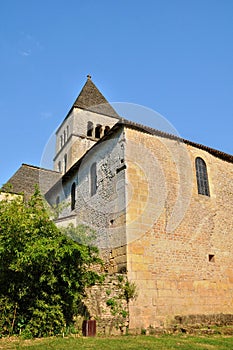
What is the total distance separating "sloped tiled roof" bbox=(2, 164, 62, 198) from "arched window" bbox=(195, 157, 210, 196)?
399 inches

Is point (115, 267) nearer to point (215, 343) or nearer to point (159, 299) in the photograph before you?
point (159, 299)

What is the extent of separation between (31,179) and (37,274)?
42.8 ft

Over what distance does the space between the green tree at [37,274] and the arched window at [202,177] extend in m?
5.97

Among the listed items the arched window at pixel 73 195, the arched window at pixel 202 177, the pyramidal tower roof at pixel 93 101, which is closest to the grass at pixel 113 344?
the arched window at pixel 202 177

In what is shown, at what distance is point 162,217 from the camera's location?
35.5 ft

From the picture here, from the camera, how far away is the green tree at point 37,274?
7805mm

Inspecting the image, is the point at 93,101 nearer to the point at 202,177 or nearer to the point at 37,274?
the point at 202,177

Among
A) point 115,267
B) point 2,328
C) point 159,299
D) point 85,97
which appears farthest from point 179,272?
point 85,97

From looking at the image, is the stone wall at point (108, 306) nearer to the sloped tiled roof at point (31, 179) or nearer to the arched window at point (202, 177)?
the arched window at point (202, 177)

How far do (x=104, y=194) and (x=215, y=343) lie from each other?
6.20 meters

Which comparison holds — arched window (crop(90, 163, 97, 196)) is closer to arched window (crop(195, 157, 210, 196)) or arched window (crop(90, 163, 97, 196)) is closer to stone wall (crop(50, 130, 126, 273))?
stone wall (crop(50, 130, 126, 273))

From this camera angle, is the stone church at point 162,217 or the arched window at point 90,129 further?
the arched window at point 90,129

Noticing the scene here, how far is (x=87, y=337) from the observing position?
7699 mm

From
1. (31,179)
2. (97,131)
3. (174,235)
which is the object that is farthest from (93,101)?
(174,235)
